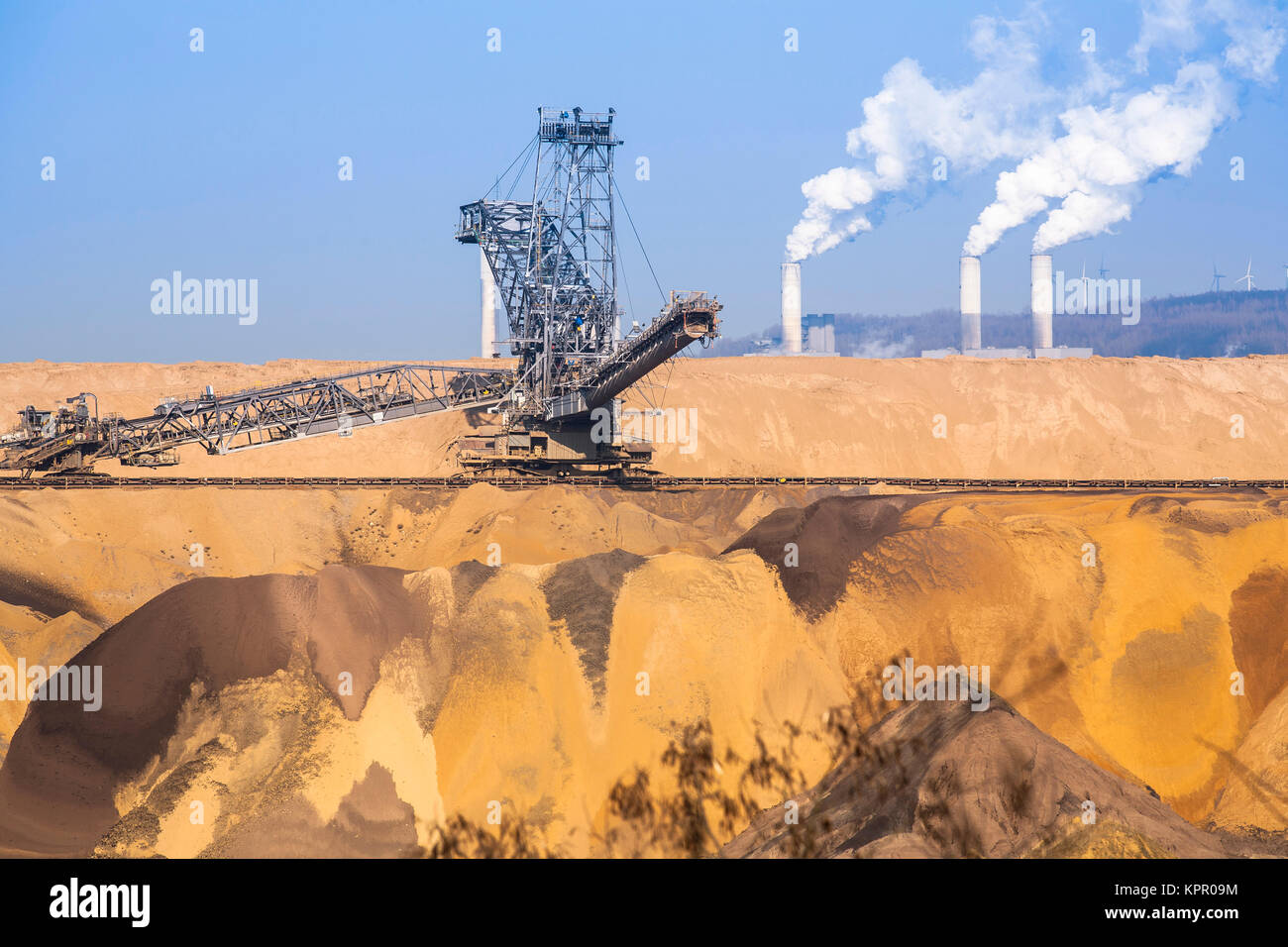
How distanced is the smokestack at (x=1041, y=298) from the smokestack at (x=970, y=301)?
17.1 feet

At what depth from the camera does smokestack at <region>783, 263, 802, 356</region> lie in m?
98.4

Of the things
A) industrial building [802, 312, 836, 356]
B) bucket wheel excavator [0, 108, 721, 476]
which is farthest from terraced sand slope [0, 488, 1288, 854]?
industrial building [802, 312, 836, 356]

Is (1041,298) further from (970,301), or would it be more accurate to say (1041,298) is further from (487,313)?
(487,313)

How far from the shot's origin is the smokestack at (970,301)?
10194 centimetres

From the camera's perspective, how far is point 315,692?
89.3ft

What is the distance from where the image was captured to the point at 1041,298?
104m

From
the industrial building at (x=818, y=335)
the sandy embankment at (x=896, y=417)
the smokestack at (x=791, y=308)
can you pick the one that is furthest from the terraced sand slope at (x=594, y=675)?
the industrial building at (x=818, y=335)

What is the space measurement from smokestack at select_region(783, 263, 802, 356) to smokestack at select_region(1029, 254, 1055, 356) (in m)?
21.8

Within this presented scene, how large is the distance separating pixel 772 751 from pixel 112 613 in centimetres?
2819

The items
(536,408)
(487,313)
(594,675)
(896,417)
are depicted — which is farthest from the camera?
(487,313)

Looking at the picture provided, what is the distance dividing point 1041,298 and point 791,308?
24354 millimetres

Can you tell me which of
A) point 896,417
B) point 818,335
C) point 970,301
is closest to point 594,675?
point 896,417
